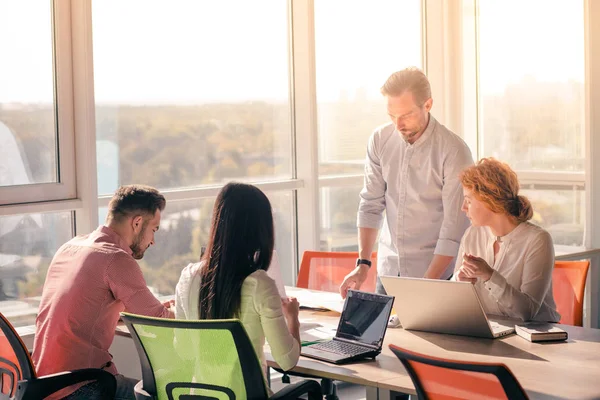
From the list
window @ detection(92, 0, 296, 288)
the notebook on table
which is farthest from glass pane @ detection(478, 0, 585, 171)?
the notebook on table

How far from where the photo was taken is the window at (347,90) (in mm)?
5445

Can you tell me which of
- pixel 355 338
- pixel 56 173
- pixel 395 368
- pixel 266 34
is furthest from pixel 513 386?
pixel 266 34

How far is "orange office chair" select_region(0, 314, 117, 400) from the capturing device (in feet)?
9.16

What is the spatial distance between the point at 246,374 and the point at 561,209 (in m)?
3.56

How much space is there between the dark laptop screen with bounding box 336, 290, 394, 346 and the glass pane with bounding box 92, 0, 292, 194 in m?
1.88

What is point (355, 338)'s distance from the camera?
2932mm

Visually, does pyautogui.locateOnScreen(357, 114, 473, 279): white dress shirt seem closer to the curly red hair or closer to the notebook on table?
the curly red hair

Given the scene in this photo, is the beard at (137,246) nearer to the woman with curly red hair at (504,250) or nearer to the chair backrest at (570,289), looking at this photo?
the woman with curly red hair at (504,250)

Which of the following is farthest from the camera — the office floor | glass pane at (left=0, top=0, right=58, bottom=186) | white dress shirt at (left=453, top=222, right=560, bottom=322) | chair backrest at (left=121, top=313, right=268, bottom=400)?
the office floor

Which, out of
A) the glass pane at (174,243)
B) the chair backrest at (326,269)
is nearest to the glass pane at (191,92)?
the glass pane at (174,243)

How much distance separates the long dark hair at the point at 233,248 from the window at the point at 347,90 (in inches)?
110

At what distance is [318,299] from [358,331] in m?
0.90

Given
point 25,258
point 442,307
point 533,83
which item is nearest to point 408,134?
point 442,307

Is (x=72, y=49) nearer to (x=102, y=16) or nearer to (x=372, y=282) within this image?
(x=102, y=16)
